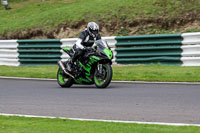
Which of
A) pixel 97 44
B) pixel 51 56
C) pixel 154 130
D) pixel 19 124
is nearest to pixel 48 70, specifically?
pixel 51 56

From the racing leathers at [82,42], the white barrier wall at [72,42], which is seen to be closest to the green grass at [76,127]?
the racing leathers at [82,42]

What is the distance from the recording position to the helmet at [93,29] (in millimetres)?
11953

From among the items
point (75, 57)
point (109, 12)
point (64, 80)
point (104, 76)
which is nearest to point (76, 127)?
point (104, 76)

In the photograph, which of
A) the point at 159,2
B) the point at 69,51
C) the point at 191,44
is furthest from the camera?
the point at 159,2

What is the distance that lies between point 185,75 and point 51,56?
6.87 metres

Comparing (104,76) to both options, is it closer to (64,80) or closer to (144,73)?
(64,80)

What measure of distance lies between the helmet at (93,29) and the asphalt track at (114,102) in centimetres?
146

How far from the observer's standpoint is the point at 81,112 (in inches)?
325

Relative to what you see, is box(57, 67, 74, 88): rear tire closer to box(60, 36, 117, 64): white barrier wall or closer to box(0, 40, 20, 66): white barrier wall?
box(60, 36, 117, 64): white barrier wall

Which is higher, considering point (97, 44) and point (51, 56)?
point (97, 44)

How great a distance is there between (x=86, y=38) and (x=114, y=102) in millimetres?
3312

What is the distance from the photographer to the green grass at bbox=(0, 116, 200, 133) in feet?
20.6

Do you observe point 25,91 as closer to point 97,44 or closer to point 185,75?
point 97,44

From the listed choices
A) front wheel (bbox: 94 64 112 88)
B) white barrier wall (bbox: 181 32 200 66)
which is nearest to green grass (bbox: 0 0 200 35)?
white barrier wall (bbox: 181 32 200 66)
